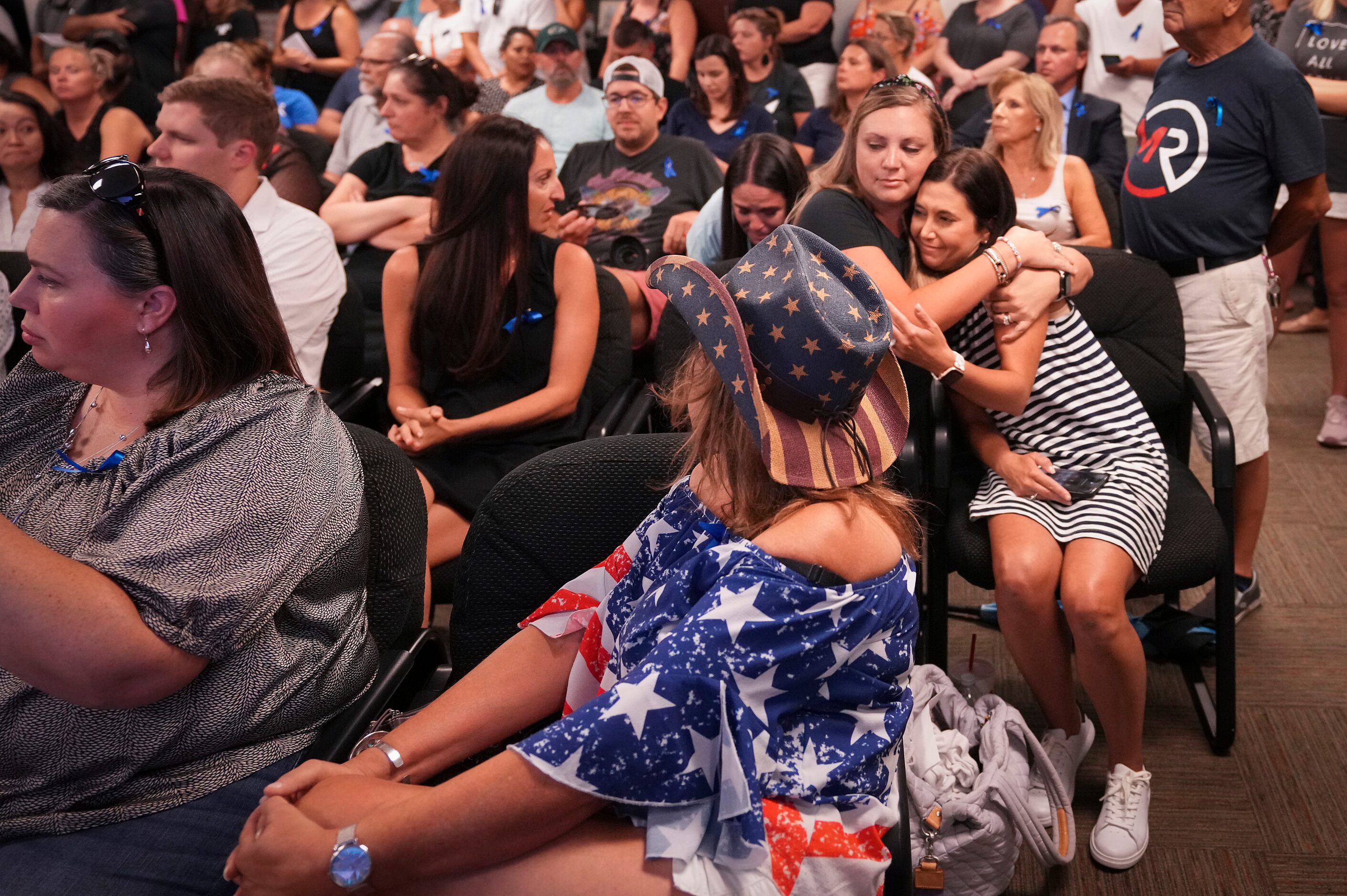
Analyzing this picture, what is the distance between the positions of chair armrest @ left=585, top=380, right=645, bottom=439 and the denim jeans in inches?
50.6

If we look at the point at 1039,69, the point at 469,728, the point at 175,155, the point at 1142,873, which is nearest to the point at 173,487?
the point at 469,728

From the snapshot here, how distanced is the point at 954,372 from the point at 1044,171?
1.69 m

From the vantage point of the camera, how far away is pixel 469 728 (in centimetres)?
142

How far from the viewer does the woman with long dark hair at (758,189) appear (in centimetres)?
302

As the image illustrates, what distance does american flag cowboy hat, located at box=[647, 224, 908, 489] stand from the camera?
1.23 metres

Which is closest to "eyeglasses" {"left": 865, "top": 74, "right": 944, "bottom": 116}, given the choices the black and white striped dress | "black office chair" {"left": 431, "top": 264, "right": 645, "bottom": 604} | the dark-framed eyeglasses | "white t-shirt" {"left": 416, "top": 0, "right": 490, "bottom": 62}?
the dark-framed eyeglasses

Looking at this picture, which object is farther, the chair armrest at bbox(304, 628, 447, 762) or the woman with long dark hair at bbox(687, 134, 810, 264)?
the woman with long dark hair at bbox(687, 134, 810, 264)

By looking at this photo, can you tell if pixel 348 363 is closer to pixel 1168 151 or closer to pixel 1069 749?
pixel 1069 749

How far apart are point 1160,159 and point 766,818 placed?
234 centimetres

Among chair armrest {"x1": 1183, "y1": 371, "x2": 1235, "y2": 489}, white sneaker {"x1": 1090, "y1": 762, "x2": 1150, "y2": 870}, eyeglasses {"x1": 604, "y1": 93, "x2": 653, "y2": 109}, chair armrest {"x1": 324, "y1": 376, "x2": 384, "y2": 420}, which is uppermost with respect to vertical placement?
eyeglasses {"x1": 604, "y1": 93, "x2": 653, "y2": 109}

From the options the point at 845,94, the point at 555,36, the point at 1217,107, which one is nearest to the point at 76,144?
the point at 555,36

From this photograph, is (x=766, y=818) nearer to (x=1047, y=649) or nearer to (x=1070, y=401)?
(x=1047, y=649)

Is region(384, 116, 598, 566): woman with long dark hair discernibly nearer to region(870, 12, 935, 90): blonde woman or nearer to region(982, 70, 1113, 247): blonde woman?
region(982, 70, 1113, 247): blonde woman

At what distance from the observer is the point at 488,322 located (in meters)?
2.57
